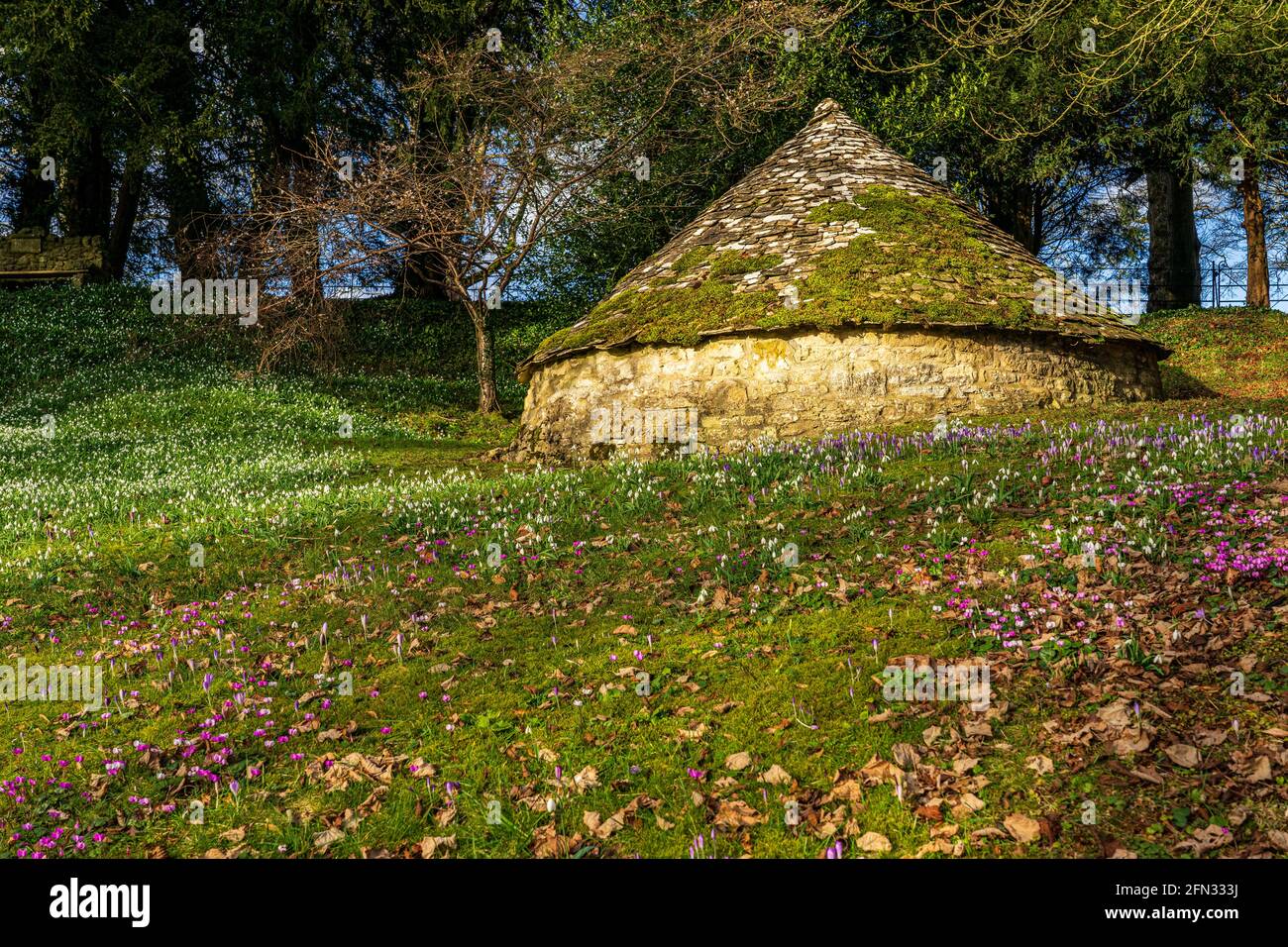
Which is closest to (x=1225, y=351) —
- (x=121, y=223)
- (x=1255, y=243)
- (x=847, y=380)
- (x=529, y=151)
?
(x=1255, y=243)

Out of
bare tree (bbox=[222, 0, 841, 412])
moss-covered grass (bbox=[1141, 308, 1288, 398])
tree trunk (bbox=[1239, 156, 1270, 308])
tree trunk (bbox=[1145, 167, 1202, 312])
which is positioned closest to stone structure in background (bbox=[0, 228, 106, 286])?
bare tree (bbox=[222, 0, 841, 412])

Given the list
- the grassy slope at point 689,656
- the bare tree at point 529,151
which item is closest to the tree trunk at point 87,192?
the bare tree at point 529,151

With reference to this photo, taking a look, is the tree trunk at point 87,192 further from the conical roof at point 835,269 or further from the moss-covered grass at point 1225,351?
the moss-covered grass at point 1225,351

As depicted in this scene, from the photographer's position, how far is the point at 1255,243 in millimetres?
25344

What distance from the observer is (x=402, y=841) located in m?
4.38

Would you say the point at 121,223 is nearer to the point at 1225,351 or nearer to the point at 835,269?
the point at 835,269

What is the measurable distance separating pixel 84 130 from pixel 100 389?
9133mm

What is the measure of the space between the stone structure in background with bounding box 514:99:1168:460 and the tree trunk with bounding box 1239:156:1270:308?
1509cm

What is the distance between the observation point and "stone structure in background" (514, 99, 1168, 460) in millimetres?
12492

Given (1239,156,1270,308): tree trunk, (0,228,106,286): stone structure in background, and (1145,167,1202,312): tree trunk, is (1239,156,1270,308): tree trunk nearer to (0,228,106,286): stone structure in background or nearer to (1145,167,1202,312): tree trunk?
(1145,167,1202,312): tree trunk

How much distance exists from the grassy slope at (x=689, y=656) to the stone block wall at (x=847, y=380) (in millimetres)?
2040

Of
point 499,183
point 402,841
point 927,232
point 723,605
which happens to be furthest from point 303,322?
point 402,841

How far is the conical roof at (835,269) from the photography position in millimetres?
12516
